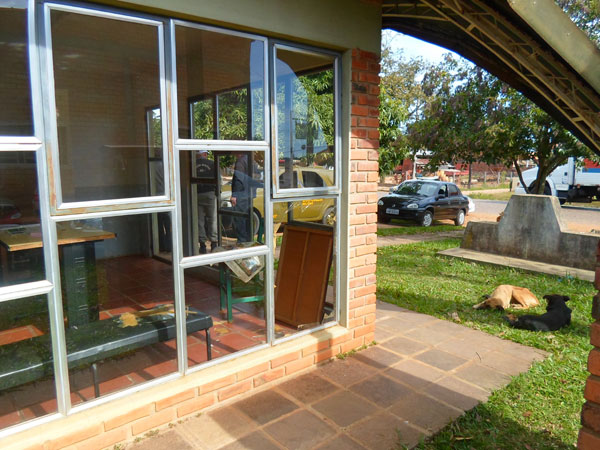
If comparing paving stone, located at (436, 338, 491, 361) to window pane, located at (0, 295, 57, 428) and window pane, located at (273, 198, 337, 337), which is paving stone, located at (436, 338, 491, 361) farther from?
window pane, located at (0, 295, 57, 428)

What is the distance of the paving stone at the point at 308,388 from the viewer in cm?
319

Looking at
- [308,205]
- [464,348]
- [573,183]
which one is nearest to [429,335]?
[464,348]

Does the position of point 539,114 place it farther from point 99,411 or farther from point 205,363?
point 99,411

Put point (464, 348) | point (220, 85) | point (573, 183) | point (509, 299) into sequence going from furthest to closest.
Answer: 1. point (573, 183)
2. point (509, 299)
3. point (220, 85)
4. point (464, 348)

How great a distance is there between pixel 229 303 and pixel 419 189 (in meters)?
11.5

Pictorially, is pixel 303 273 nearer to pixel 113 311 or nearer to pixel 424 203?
pixel 113 311

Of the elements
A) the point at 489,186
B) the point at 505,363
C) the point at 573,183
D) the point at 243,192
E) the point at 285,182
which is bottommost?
the point at 505,363

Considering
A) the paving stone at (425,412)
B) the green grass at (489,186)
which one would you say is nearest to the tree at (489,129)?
the paving stone at (425,412)

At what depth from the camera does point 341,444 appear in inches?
105

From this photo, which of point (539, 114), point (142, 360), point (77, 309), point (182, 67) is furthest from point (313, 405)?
point (539, 114)

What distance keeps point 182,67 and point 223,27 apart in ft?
1.68

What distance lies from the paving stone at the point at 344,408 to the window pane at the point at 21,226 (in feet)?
6.35

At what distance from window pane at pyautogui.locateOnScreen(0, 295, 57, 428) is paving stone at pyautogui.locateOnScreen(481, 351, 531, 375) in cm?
326

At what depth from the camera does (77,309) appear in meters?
3.99
